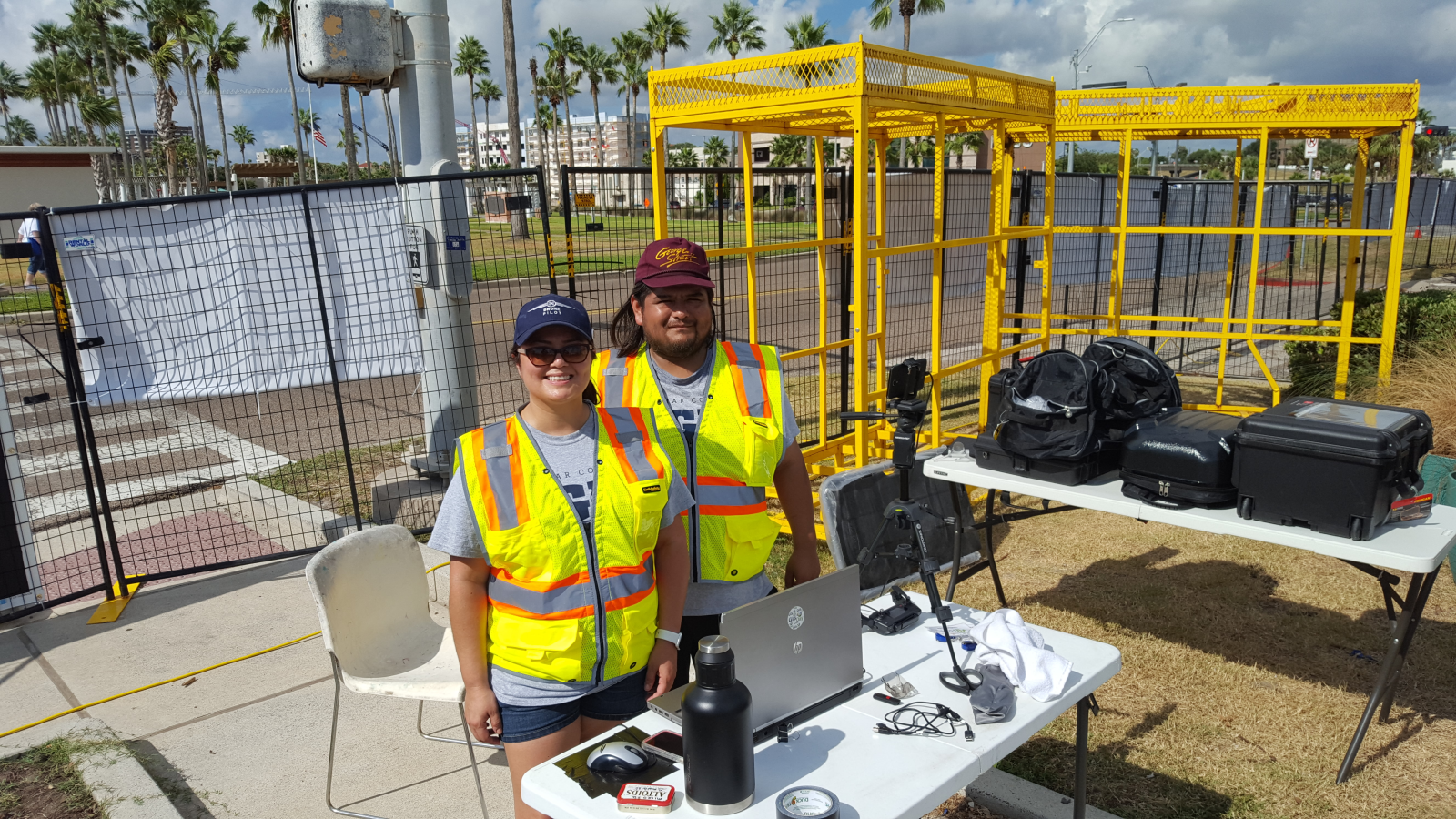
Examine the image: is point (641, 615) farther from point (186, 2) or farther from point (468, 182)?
point (186, 2)

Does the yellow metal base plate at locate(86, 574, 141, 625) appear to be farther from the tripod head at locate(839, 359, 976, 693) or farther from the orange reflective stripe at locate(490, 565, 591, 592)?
the tripod head at locate(839, 359, 976, 693)

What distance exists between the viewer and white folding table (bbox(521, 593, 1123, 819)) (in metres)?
1.82

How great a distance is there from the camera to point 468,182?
639 centimetres

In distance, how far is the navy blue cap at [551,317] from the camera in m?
2.14

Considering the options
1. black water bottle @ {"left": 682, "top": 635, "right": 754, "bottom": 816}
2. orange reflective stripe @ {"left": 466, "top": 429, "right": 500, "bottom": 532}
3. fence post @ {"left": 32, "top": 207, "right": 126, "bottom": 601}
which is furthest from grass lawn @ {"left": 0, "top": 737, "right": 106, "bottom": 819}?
black water bottle @ {"left": 682, "top": 635, "right": 754, "bottom": 816}

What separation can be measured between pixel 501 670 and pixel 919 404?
1.42 meters

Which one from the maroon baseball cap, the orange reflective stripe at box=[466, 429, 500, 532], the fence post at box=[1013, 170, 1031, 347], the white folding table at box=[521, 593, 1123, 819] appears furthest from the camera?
the fence post at box=[1013, 170, 1031, 347]

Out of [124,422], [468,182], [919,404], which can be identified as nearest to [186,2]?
[124,422]

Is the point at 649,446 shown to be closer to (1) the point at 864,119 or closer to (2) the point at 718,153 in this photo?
(1) the point at 864,119

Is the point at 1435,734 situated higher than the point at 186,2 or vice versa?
the point at 186,2

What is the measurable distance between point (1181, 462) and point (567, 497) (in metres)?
2.40

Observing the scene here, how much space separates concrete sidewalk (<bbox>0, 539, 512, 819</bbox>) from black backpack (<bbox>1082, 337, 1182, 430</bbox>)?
2.81m

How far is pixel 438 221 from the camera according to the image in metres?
5.70

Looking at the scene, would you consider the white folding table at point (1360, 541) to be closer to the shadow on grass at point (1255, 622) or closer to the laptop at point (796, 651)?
the shadow on grass at point (1255, 622)
